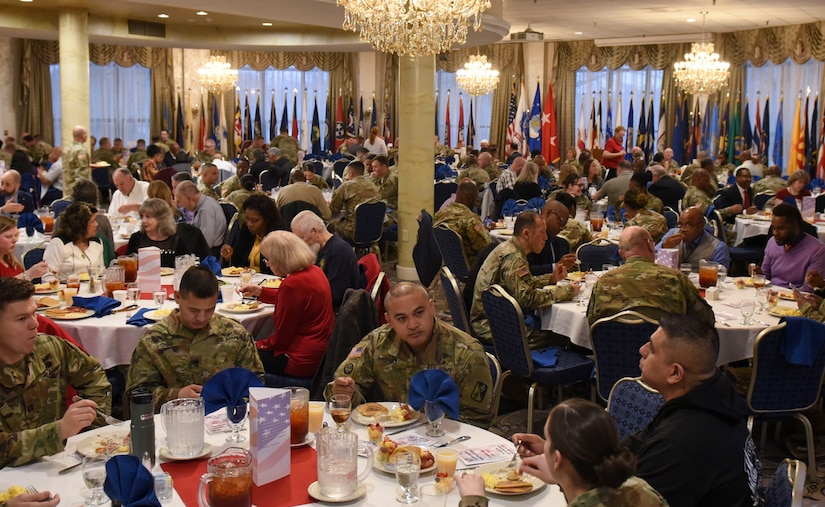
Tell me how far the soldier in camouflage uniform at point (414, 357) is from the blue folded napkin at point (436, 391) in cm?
40

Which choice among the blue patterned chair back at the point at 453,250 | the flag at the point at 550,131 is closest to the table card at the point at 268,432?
the blue patterned chair back at the point at 453,250

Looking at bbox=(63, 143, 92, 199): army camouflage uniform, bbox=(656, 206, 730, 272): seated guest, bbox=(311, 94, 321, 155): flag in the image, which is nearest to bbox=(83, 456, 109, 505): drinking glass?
bbox=(656, 206, 730, 272): seated guest

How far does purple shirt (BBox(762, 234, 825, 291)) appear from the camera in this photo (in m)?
6.31

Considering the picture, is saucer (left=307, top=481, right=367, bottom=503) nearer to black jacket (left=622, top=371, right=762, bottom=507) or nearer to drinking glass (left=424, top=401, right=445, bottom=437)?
drinking glass (left=424, top=401, right=445, bottom=437)

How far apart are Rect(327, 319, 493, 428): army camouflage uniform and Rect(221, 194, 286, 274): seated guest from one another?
2.62m

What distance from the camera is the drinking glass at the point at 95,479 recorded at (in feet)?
7.99

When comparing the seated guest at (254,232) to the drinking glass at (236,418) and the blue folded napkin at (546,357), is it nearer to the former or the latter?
the blue folded napkin at (546,357)

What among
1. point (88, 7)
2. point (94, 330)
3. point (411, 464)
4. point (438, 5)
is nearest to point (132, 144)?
point (88, 7)

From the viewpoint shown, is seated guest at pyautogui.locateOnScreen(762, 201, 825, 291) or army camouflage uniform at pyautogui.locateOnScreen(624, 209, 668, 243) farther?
army camouflage uniform at pyautogui.locateOnScreen(624, 209, 668, 243)

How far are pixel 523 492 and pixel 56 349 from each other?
5.98 ft

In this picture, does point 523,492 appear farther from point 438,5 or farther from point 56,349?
→ point 438,5

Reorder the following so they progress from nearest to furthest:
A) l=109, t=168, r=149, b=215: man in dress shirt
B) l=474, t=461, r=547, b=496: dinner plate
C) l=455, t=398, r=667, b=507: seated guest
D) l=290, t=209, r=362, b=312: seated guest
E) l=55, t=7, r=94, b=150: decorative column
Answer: l=455, t=398, r=667, b=507: seated guest → l=474, t=461, r=547, b=496: dinner plate → l=290, t=209, r=362, b=312: seated guest → l=109, t=168, r=149, b=215: man in dress shirt → l=55, t=7, r=94, b=150: decorative column

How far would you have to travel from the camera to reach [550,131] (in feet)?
62.7

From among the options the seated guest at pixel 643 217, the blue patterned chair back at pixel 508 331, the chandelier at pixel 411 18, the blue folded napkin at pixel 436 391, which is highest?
the chandelier at pixel 411 18
